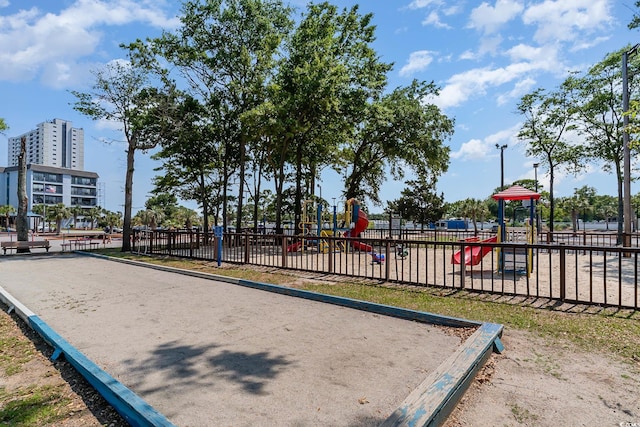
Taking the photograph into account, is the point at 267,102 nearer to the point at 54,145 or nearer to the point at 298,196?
the point at 298,196

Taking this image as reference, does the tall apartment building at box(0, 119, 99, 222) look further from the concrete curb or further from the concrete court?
the concrete curb

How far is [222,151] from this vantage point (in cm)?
2444

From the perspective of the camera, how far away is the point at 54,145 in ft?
485

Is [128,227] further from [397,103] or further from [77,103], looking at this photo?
[397,103]

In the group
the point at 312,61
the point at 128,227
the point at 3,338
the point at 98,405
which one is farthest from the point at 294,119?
the point at 98,405

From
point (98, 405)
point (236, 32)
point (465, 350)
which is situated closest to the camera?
point (98, 405)

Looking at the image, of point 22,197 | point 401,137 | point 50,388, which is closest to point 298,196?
point 401,137

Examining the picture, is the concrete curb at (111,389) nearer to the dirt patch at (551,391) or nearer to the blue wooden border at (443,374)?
the blue wooden border at (443,374)

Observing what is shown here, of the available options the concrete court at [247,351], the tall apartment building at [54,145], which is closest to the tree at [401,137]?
the concrete court at [247,351]

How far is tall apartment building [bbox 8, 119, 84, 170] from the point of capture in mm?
141288

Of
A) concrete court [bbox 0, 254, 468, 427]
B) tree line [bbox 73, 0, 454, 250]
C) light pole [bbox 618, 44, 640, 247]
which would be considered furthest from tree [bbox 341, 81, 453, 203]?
concrete court [bbox 0, 254, 468, 427]

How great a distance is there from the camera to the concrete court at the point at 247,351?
10.3 ft

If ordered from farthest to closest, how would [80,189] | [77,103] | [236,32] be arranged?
[80,189] → [236,32] → [77,103]

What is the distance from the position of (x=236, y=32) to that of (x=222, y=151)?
7.34m
